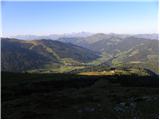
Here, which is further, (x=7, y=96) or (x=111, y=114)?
(x=7, y=96)

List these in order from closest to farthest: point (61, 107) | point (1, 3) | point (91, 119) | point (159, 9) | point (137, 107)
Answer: point (159, 9)
point (1, 3)
point (91, 119)
point (137, 107)
point (61, 107)

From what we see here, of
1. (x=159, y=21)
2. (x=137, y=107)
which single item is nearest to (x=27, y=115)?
(x=137, y=107)

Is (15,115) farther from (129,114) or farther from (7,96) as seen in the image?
(7,96)

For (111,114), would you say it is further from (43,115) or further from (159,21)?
(159,21)

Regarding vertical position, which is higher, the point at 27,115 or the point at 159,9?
the point at 159,9

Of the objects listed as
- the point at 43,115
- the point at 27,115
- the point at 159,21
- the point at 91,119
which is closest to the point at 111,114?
the point at 91,119

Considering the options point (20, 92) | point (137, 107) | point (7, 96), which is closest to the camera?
point (137, 107)

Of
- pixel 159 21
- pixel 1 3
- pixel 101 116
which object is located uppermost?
pixel 1 3

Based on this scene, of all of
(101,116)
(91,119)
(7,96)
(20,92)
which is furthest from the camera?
(20,92)

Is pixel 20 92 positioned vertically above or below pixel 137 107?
below
